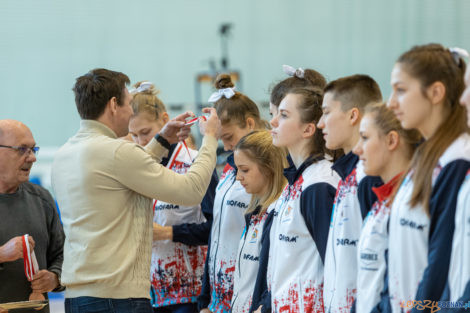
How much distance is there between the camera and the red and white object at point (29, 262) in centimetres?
238

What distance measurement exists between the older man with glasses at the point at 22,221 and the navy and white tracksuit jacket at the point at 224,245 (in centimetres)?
69

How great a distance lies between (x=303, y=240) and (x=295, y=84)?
686 millimetres

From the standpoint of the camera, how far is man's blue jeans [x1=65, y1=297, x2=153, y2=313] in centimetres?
218

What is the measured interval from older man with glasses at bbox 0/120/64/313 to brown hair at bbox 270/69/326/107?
110 cm

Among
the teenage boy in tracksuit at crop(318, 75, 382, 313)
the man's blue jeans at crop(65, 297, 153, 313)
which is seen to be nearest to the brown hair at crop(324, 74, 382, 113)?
the teenage boy in tracksuit at crop(318, 75, 382, 313)

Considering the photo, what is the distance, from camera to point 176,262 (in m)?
2.98

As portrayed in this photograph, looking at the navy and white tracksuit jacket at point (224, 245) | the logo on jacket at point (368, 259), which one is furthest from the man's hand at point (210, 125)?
the logo on jacket at point (368, 259)

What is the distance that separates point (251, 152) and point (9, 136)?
41.5 inches

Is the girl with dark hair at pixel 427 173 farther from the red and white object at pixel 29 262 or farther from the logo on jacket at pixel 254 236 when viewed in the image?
the red and white object at pixel 29 262

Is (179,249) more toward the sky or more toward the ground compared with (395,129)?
more toward the ground

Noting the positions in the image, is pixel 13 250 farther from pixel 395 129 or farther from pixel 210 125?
pixel 395 129

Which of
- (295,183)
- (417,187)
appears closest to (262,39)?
(295,183)

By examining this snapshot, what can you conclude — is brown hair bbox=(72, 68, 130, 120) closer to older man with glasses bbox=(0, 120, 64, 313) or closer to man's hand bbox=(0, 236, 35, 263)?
older man with glasses bbox=(0, 120, 64, 313)

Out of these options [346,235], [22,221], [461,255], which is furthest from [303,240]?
[22,221]
